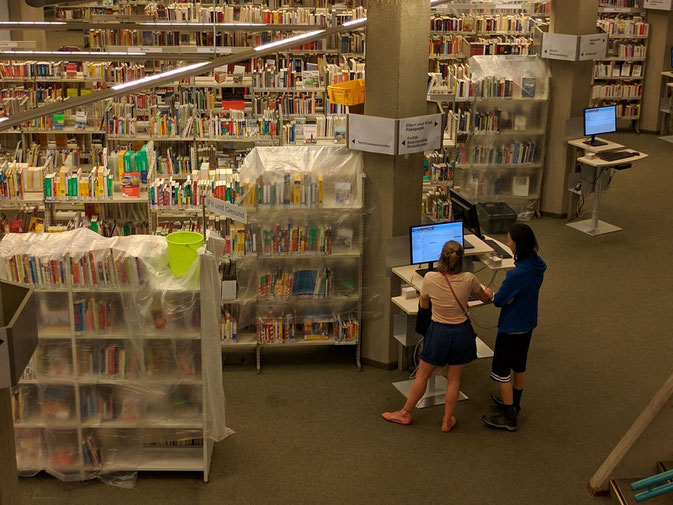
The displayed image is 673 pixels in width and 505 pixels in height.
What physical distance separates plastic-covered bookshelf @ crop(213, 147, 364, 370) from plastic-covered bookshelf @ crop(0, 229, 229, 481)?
1316 millimetres

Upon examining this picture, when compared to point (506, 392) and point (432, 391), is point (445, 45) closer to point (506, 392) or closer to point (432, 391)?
point (432, 391)

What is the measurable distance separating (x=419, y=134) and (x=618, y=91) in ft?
33.3

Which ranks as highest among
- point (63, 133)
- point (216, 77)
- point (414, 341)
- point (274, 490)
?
point (216, 77)

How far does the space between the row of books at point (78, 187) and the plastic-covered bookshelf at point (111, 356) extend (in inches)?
106

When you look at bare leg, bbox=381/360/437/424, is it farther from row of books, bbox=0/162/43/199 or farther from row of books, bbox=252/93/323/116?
row of books, bbox=252/93/323/116

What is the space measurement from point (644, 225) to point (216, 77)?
20.4 ft

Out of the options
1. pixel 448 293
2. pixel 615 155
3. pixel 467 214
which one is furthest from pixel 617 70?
pixel 448 293

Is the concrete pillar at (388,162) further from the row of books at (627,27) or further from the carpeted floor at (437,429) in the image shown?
the row of books at (627,27)

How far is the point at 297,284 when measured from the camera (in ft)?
24.6

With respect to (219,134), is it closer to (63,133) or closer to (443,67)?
(63,133)

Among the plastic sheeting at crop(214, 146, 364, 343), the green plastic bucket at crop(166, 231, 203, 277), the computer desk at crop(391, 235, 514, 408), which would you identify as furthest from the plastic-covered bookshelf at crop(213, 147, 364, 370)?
the green plastic bucket at crop(166, 231, 203, 277)

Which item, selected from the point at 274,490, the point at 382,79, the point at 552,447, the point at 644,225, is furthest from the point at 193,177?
the point at 644,225

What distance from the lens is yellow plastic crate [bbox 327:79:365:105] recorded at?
7.73 metres

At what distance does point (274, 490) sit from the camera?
6031mm
